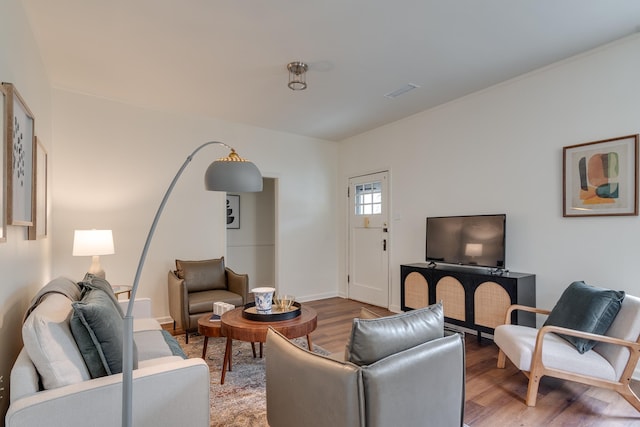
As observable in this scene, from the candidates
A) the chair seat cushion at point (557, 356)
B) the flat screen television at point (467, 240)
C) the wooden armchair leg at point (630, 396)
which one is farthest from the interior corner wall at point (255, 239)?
the wooden armchair leg at point (630, 396)

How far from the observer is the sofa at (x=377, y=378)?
4.15 feet

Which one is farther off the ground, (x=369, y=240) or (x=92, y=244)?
(x=92, y=244)

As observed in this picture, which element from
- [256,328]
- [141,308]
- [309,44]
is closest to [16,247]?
[141,308]

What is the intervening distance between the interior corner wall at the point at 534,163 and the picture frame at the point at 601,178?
0.20 ft

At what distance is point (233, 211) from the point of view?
19.7 ft

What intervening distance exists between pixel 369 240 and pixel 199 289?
250 centimetres

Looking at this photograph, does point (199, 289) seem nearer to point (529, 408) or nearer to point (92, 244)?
point (92, 244)

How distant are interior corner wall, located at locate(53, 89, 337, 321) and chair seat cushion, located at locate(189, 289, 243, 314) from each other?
2.35ft

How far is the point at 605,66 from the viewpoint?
274cm

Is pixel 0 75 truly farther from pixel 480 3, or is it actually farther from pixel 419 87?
pixel 419 87

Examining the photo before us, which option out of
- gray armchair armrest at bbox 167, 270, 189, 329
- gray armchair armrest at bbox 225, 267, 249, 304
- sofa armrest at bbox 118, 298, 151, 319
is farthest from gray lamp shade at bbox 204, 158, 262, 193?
gray armchair armrest at bbox 225, 267, 249, 304

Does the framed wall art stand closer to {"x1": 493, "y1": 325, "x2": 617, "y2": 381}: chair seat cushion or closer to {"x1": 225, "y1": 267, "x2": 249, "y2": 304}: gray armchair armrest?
{"x1": 225, "y1": 267, "x2": 249, "y2": 304}: gray armchair armrest

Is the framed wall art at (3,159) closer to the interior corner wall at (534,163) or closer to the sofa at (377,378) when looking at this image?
the sofa at (377,378)

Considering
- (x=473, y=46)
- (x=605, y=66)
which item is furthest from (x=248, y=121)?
(x=605, y=66)
